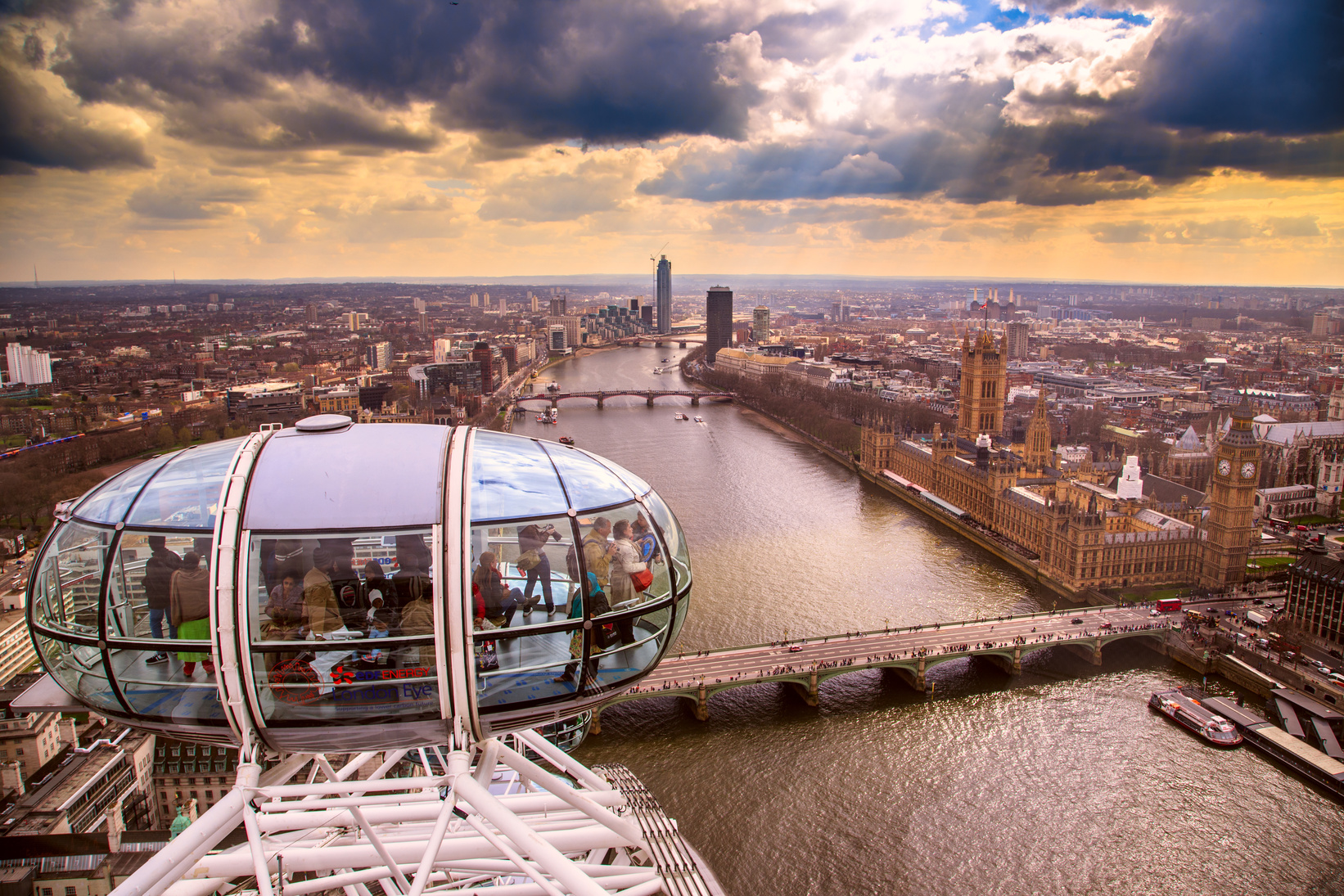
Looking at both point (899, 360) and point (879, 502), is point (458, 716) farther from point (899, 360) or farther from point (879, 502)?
point (899, 360)

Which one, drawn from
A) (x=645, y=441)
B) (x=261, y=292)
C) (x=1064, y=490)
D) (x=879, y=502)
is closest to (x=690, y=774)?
(x=1064, y=490)

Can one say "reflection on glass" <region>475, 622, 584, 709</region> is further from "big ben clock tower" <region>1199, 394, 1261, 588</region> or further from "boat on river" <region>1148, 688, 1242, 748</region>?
"big ben clock tower" <region>1199, 394, 1261, 588</region>

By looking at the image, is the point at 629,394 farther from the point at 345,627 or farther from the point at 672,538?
the point at 345,627

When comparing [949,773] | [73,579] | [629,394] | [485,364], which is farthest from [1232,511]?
[485,364]

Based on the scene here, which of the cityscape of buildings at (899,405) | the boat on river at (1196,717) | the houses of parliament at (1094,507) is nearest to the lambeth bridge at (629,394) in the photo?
the cityscape of buildings at (899,405)

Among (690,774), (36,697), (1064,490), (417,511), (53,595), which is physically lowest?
(690,774)

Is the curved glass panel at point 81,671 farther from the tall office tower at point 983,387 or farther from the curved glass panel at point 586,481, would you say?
the tall office tower at point 983,387
